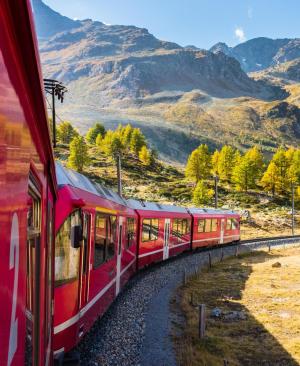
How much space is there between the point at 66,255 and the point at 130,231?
365 inches

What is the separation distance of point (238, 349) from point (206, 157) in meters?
79.8

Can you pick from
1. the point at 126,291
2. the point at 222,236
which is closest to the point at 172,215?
the point at 126,291

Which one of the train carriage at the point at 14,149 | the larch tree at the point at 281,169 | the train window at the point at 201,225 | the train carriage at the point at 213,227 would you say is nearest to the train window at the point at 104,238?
the train carriage at the point at 14,149

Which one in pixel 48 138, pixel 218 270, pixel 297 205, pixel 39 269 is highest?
pixel 48 138

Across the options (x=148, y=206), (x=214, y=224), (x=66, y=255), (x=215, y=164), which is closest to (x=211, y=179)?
(x=215, y=164)

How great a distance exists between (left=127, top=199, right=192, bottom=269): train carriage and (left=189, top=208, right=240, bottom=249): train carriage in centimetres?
142

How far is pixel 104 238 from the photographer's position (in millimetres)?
10258

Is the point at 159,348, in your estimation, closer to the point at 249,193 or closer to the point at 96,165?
the point at 249,193

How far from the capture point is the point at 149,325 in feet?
41.9

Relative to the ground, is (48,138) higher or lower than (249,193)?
higher

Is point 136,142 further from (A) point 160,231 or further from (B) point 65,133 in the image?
(A) point 160,231

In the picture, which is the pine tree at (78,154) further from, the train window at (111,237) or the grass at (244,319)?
the train window at (111,237)

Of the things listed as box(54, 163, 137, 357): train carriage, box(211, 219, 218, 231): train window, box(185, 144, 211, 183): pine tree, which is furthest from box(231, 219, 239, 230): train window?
box(185, 144, 211, 183): pine tree

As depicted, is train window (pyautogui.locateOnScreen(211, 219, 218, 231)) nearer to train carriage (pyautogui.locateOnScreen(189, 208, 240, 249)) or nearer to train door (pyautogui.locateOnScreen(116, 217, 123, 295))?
train carriage (pyautogui.locateOnScreen(189, 208, 240, 249))
